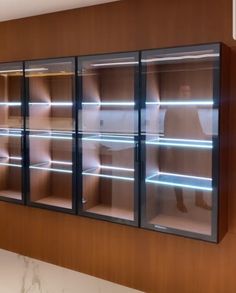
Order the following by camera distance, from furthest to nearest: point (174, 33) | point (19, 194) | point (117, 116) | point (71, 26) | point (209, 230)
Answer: point (19, 194) → point (71, 26) → point (117, 116) → point (174, 33) → point (209, 230)

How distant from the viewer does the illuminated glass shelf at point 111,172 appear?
10.1 ft

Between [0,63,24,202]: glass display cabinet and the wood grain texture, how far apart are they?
0.71 feet

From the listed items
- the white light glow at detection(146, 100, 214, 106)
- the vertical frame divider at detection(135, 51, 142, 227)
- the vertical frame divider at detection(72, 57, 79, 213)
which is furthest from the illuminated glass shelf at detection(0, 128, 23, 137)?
the white light glow at detection(146, 100, 214, 106)

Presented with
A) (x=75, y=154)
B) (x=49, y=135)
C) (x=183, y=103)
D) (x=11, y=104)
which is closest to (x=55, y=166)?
(x=49, y=135)

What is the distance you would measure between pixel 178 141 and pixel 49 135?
1397 millimetres

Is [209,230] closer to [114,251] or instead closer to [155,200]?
[155,200]

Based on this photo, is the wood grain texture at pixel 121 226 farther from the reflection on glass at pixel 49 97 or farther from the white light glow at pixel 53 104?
the white light glow at pixel 53 104

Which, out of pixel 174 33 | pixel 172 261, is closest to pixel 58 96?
→ pixel 174 33

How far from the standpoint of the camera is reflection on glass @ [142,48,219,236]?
2598 millimetres

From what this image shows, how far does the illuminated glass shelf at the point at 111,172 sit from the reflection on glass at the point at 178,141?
31cm

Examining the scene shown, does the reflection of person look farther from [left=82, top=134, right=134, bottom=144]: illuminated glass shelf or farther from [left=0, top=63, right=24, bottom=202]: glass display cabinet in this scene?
[left=0, top=63, right=24, bottom=202]: glass display cabinet

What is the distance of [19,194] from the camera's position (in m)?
3.64

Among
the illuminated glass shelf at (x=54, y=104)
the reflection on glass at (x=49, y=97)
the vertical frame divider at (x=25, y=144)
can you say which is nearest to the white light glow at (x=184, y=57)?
the reflection on glass at (x=49, y=97)

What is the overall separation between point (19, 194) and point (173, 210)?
1721 mm
